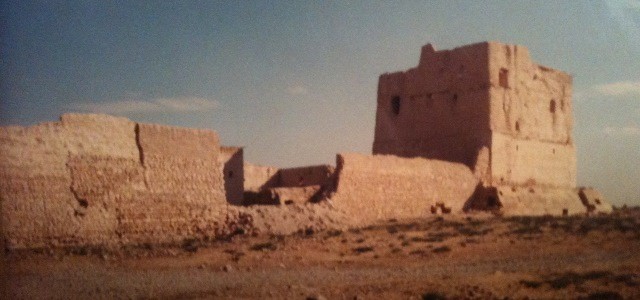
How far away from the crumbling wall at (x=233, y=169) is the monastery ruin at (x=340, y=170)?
2.0 inches

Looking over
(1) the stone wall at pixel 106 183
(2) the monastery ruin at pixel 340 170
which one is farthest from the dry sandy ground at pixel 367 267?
(2) the monastery ruin at pixel 340 170

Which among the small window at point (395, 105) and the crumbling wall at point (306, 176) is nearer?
the crumbling wall at point (306, 176)

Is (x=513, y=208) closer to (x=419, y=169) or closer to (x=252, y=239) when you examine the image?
(x=419, y=169)

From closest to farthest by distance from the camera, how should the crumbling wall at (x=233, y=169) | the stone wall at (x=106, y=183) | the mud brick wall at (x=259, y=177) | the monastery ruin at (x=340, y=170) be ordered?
the stone wall at (x=106, y=183), the monastery ruin at (x=340, y=170), the crumbling wall at (x=233, y=169), the mud brick wall at (x=259, y=177)

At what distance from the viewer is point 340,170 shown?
1950 centimetres

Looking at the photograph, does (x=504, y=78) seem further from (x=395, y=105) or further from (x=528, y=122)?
(x=395, y=105)

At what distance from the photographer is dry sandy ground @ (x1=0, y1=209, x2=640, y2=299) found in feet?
27.8

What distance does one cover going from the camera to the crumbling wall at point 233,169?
24047 mm

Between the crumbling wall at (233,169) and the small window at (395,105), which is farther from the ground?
the small window at (395,105)

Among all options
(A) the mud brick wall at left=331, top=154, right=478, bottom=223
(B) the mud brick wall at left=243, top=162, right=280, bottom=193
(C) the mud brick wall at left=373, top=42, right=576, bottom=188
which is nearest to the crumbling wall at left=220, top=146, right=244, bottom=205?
(B) the mud brick wall at left=243, top=162, right=280, bottom=193

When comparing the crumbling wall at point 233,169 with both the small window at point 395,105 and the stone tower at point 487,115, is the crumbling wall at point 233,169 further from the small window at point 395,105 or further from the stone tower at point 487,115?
the small window at point 395,105

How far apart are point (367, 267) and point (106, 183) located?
650cm

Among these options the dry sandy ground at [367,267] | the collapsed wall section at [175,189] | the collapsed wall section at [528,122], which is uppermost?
the collapsed wall section at [528,122]

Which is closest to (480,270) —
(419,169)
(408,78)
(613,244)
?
(613,244)
